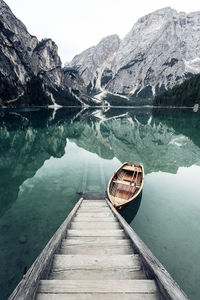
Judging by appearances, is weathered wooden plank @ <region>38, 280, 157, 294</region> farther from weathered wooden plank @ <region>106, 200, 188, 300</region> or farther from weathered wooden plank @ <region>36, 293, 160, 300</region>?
weathered wooden plank @ <region>106, 200, 188, 300</region>

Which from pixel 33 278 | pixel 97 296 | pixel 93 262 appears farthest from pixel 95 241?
pixel 33 278

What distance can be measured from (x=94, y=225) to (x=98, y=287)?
439 cm

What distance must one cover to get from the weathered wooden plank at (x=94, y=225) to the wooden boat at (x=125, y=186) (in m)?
2.46

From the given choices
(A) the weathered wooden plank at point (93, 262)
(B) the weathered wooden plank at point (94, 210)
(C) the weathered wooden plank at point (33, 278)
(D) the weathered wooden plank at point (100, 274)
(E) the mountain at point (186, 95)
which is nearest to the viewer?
(C) the weathered wooden plank at point (33, 278)

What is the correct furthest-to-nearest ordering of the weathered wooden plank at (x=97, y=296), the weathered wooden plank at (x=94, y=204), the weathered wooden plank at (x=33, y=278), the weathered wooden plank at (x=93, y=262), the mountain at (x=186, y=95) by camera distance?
the mountain at (x=186, y=95) → the weathered wooden plank at (x=94, y=204) → the weathered wooden plank at (x=93, y=262) → the weathered wooden plank at (x=97, y=296) → the weathered wooden plank at (x=33, y=278)

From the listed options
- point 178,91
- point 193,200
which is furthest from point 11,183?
point 178,91

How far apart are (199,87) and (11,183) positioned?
423ft

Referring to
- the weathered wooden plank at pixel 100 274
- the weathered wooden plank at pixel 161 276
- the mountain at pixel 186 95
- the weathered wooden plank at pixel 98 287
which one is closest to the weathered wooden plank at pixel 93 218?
the weathered wooden plank at pixel 161 276

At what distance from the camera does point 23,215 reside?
1132cm

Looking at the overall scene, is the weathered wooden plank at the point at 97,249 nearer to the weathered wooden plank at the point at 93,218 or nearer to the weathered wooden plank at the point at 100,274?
A: the weathered wooden plank at the point at 100,274

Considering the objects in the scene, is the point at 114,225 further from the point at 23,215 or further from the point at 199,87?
the point at 199,87

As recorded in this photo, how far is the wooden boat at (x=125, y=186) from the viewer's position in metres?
11.5

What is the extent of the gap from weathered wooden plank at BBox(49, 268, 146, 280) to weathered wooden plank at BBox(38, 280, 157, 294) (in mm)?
575

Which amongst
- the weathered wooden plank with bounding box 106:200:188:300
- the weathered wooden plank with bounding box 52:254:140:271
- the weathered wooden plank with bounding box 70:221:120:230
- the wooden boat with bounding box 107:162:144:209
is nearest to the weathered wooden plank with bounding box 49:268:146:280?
the weathered wooden plank with bounding box 52:254:140:271
